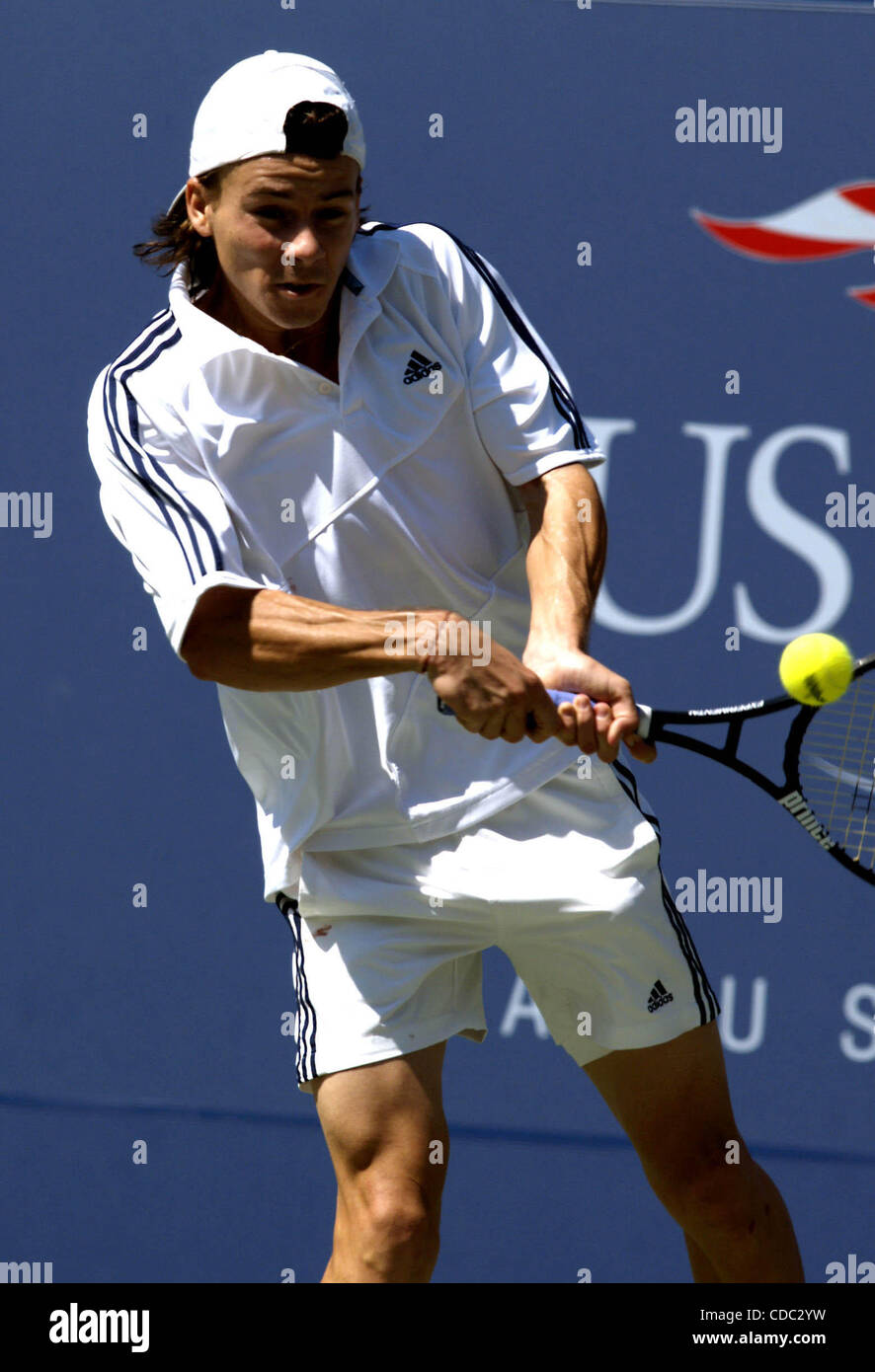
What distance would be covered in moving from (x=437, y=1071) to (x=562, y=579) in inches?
26.1

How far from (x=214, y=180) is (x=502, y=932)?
1.04m

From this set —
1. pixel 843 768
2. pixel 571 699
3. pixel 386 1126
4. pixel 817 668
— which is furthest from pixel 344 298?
pixel 386 1126

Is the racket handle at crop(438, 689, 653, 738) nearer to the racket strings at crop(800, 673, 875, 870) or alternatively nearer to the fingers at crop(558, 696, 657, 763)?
the fingers at crop(558, 696, 657, 763)

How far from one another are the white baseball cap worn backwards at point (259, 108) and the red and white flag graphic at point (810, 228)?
1.09m

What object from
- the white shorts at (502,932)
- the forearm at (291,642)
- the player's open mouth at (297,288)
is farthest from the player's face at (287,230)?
the white shorts at (502,932)

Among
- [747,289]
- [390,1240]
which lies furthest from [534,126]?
[390,1240]

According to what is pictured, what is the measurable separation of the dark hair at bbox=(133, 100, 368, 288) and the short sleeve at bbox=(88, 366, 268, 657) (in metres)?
0.21

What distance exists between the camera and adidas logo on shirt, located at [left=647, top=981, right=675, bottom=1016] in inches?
95.3

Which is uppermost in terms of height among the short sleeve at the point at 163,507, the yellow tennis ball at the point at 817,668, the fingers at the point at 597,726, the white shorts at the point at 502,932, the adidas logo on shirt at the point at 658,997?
the short sleeve at the point at 163,507

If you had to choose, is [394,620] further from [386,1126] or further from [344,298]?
[386,1126]

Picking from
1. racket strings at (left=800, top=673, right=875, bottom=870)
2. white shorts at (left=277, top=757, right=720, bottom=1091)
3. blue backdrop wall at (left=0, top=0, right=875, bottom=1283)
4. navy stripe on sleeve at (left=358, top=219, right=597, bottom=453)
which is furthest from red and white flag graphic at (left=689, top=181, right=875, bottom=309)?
white shorts at (left=277, top=757, right=720, bottom=1091)

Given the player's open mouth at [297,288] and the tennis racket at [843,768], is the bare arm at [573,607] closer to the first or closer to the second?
the tennis racket at [843,768]

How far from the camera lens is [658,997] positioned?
2428mm

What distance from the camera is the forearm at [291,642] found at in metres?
2.14
